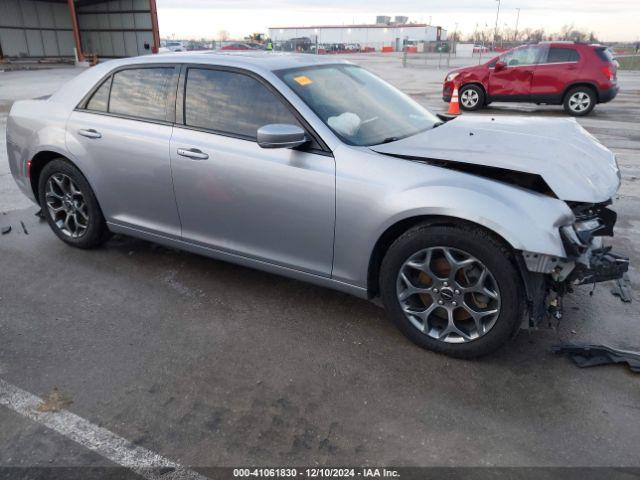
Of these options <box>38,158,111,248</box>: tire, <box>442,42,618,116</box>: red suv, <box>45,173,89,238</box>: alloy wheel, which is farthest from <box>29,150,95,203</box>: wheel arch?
<box>442,42,618,116</box>: red suv

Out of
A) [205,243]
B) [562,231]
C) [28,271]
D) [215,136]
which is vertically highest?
[215,136]

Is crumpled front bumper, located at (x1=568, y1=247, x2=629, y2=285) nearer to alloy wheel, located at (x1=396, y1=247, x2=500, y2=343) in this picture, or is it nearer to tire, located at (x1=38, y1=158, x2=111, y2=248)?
alloy wheel, located at (x1=396, y1=247, x2=500, y2=343)

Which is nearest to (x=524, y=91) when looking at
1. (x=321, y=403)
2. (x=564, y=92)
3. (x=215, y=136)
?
(x=564, y=92)

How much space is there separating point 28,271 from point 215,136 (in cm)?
211

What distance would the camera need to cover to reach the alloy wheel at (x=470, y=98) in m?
13.5

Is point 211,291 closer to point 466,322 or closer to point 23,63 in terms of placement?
point 466,322

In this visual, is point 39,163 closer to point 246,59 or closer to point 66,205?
point 66,205

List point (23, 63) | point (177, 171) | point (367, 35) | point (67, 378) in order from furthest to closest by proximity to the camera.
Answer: point (367, 35)
point (23, 63)
point (177, 171)
point (67, 378)

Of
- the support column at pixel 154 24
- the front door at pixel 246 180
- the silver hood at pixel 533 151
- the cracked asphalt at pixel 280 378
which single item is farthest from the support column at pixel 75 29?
the silver hood at pixel 533 151

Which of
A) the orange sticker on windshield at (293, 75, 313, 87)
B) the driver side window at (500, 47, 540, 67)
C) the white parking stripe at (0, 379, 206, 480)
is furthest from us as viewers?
the driver side window at (500, 47, 540, 67)

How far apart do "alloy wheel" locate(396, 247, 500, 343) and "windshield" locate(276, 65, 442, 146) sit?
86cm

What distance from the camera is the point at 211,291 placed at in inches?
153

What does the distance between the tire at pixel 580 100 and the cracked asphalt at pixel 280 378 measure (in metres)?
9.49

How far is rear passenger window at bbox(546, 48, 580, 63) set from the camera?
480 inches
